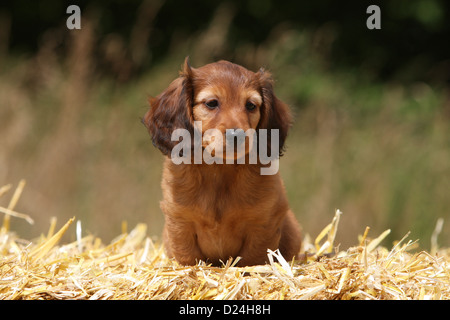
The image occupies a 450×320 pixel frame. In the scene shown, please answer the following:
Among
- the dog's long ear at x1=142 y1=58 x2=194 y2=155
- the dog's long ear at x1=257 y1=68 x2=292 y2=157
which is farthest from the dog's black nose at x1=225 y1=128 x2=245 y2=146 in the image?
the dog's long ear at x1=257 y1=68 x2=292 y2=157

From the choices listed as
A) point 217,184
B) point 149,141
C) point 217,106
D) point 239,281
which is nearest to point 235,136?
point 217,106

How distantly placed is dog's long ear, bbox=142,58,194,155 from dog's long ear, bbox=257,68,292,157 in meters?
0.44

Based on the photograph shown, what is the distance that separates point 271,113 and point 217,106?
0.47 m

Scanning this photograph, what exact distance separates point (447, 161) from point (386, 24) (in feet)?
10.3

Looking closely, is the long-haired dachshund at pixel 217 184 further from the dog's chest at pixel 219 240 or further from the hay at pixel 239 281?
the hay at pixel 239 281

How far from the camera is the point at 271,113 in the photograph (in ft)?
12.3

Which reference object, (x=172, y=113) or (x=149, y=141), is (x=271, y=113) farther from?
(x=149, y=141)

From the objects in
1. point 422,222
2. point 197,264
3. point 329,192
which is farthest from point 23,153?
point 422,222

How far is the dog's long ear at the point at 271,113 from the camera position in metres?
3.71

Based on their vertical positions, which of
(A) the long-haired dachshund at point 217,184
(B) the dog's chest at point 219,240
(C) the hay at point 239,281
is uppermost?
(A) the long-haired dachshund at point 217,184

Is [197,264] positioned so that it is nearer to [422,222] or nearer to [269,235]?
[269,235]

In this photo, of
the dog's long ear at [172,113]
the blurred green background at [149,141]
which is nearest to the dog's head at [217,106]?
the dog's long ear at [172,113]

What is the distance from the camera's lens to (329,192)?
6.90 meters

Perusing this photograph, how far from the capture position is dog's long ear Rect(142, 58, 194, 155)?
11.8 ft
